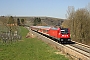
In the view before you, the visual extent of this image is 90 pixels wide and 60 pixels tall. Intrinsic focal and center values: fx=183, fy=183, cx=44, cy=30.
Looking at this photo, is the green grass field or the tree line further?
the tree line

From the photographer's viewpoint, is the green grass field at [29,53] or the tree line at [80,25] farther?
the tree line at [80,25]

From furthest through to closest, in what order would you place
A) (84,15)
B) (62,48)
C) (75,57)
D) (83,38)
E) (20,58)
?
(84,15), (83,38), (62,48), (20,58), (75,57)

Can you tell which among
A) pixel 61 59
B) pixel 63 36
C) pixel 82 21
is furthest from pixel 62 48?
pixel 82 21

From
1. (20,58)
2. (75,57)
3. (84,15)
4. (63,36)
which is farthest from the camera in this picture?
(84,15)

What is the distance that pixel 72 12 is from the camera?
166 ft

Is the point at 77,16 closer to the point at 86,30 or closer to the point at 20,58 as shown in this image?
the point at 86,30

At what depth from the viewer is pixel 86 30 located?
4266 cm

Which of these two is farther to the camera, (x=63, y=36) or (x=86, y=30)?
(x=86, y=30)

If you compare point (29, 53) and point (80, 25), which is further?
point (80, 25)

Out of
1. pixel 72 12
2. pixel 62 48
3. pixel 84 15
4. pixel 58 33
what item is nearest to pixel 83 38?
pixel 84 15

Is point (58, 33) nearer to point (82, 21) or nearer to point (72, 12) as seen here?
point (82, 21)

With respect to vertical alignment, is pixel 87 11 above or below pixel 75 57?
above

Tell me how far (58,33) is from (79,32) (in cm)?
1762

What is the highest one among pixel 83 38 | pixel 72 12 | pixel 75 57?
pixel 72 12
